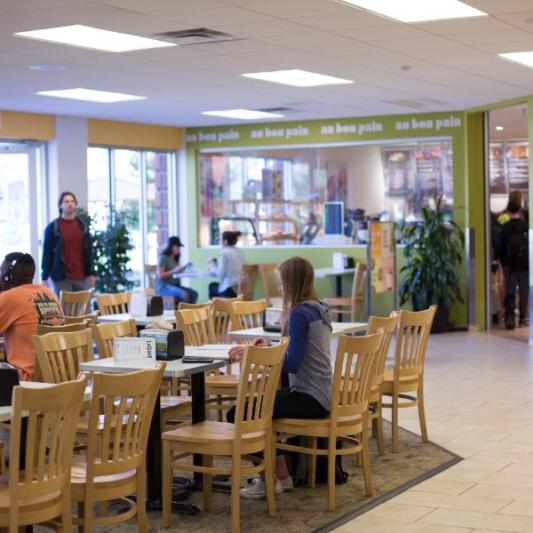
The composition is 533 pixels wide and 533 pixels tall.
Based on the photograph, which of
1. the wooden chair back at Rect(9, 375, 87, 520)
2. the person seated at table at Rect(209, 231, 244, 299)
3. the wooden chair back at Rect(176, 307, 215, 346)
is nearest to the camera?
the wooden chair back at Rect(9, 375, 87, 520)

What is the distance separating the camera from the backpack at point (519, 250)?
14359 millimetres

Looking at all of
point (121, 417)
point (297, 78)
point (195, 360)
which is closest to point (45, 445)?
point (121, 417)

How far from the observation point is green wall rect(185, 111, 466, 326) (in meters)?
14.6

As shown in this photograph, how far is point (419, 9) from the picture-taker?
751 cm

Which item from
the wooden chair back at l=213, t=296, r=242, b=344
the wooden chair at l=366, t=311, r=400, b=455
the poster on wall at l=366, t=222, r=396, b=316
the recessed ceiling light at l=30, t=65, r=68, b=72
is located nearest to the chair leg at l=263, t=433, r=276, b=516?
the wooden chair at l=366, t=311, r=400, b=455

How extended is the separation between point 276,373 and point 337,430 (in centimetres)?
59

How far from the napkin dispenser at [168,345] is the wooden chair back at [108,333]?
612 millimetres

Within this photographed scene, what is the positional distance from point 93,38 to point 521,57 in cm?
398

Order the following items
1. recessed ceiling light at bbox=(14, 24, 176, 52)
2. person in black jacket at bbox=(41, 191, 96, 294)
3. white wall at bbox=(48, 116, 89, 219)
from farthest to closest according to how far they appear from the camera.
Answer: white wall at bbox=(48, 116, 89, 219), person in black jacket at bbox=(41, 191, 96, 294), recessed ceiling light at bbox=(14, 24, 176, 52)

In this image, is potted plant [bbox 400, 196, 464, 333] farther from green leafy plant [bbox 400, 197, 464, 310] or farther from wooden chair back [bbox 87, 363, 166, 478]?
wooden chair back [bbox 87, 363, 166, 478]

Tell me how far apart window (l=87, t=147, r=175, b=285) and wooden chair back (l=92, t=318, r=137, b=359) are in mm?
8172

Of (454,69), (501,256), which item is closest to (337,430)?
(454,69)

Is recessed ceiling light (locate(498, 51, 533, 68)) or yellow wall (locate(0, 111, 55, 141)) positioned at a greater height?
recessed ceiling light (locate(498, 51, 533, 68))

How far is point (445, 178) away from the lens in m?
14.9
